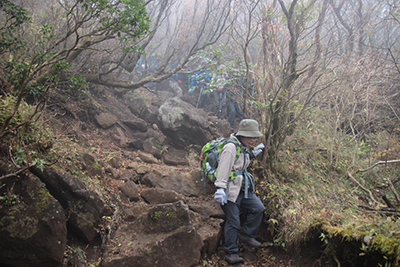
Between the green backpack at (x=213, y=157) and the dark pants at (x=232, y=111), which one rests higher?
the dark pants at (x=232, y=111)

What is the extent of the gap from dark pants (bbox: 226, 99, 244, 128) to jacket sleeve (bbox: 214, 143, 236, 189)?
5664 millimetres

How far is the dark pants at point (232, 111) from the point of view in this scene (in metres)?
9.50

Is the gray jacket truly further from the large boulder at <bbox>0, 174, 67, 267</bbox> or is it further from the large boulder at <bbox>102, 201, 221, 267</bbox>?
the large boulder at <bbox>0, 174, 67, 267</bbox>

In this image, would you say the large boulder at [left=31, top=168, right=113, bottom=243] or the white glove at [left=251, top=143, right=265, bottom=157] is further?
the white glove at [left=251, top=143, right=265, bottom=157]

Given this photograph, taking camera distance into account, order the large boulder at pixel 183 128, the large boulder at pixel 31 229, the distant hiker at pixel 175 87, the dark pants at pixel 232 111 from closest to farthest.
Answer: the large boulder at pixel 31 229, the large boulder at pixel 183 128, the dark pants at pixel 232 111, the distant hiker at pixel 175 87

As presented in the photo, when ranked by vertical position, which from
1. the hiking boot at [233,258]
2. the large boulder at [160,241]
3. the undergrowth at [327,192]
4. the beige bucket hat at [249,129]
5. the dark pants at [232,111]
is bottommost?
the hiking boot at [233,258]

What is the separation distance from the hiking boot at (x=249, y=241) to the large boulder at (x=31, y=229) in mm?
2739

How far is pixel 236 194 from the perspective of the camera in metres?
3.84

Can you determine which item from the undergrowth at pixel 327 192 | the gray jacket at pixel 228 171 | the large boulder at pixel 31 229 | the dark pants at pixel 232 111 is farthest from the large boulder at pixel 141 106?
the large boulder at pixel 31 229

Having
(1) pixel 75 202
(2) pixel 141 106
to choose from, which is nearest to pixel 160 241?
(1) pixel 75 202

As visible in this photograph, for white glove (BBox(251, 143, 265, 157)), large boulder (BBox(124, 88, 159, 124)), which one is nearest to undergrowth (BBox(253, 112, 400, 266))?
white glove (BBox(251, 143, 265, 157))

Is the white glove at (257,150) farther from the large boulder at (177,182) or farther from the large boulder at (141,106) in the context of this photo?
the large boulder at (141,106)

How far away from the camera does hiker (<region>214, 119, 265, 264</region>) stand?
371cm

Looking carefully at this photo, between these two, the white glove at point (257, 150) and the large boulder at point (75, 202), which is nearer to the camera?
the large boulder at point (75, 202)
